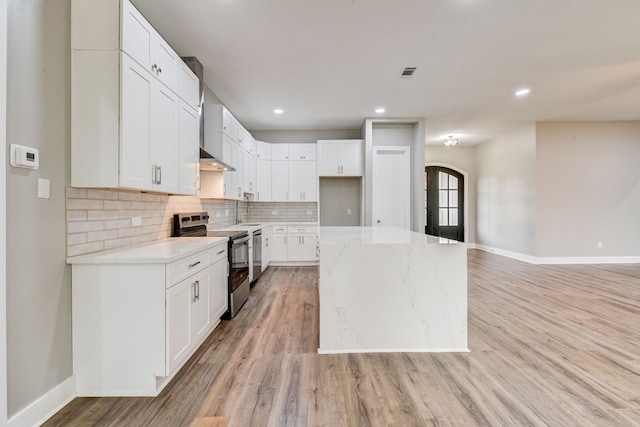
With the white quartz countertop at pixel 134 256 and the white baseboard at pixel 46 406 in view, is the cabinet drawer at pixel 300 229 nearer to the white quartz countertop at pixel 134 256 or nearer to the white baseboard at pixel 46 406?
the white quartz countertop at pixel 134 256

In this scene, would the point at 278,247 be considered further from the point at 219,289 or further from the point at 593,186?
the point at 593,186

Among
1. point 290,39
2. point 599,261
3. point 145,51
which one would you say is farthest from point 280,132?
point 599,261

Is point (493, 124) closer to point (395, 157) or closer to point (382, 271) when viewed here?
point (395, 157)

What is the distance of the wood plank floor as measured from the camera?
1.65 metres

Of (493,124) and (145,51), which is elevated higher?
(493,124)

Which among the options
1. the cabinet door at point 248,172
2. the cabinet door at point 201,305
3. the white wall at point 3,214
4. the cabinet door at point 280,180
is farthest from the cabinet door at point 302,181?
the white wall at point 3,214

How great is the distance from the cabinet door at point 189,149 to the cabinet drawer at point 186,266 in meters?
0.69

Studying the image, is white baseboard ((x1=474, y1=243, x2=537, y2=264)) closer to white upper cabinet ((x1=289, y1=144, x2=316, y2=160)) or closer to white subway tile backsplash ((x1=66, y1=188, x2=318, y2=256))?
white upper cabinet ((x1=289, y1=144, x2=316, y2=160))

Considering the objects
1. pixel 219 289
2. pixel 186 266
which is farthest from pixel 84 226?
pixel 219 289

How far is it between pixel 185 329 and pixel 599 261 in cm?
776

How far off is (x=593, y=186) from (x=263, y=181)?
6760mm

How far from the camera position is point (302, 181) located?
19.9 ft

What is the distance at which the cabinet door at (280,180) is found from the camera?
6055 mm

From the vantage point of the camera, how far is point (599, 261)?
604 cm
